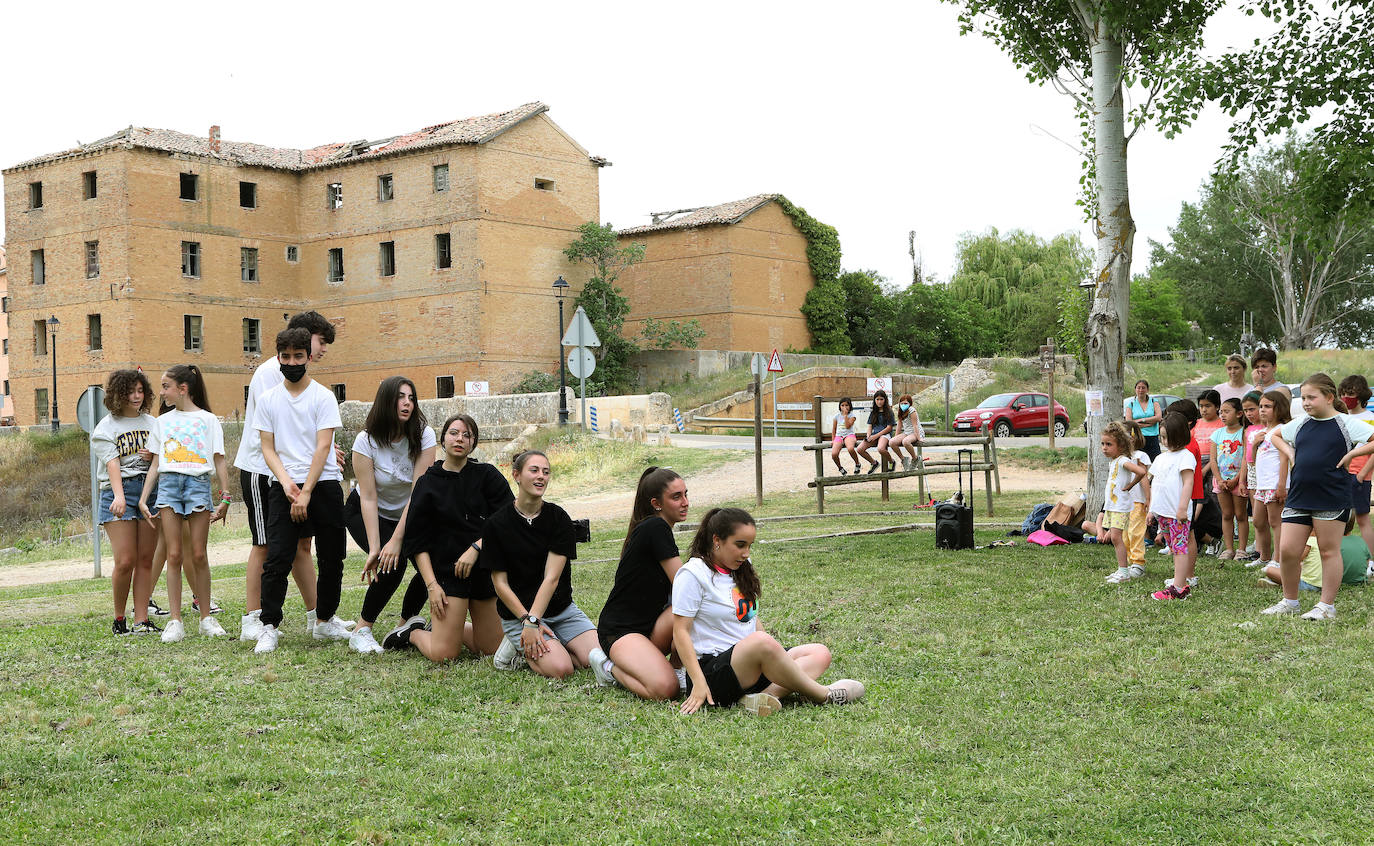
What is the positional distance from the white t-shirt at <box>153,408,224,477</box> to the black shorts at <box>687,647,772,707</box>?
4.27 meters

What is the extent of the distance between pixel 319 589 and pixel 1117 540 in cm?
626

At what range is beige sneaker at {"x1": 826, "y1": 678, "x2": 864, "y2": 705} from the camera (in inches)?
231

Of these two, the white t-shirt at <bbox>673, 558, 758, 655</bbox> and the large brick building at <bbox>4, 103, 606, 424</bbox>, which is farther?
the large brick building at <bbox>4, 103, 606, 424</bbox>

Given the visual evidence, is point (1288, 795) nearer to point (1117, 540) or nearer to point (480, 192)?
point (1117, 540)

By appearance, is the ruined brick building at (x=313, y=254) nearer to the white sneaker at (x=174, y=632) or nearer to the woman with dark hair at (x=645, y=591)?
the white sneaker at (x=174, y=632)

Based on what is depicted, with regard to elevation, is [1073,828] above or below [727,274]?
below

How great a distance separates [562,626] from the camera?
711cm

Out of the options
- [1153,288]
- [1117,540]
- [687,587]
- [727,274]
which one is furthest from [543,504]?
[1153,288]

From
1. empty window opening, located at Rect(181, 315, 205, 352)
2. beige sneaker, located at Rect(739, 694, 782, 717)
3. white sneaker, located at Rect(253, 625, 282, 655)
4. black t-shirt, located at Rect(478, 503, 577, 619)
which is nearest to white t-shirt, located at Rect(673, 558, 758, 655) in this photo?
beige sneaker, located at Rect(739, 694, 782, 717)

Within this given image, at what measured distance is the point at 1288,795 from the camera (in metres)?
4.30

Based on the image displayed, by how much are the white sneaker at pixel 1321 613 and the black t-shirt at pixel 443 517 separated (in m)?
5.18

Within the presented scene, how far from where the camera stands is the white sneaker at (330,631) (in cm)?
802

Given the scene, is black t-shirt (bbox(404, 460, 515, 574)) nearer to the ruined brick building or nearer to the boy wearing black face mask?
the boy wearing black face mask

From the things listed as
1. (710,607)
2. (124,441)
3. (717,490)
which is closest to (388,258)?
(717,490)
